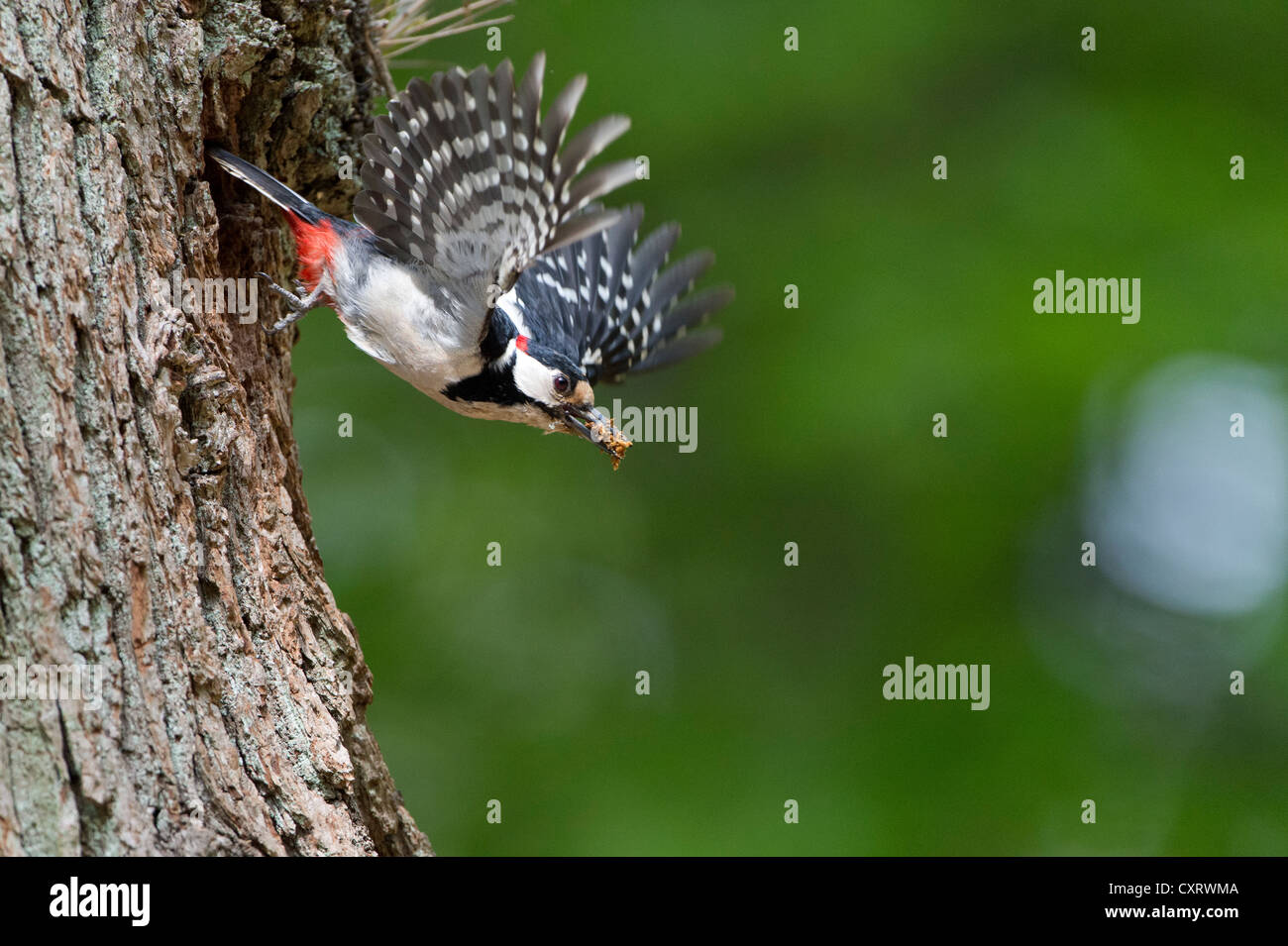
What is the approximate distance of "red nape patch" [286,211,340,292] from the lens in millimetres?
3613

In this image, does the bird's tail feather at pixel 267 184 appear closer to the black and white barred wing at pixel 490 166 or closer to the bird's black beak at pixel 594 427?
the black and white barred wing at pixel 490 166

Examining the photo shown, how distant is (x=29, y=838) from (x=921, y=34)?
501 centimetres

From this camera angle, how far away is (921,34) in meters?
5.67

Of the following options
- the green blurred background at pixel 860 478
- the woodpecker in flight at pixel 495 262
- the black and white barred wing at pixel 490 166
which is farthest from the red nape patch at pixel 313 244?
the green blurred background at pixel 860 478

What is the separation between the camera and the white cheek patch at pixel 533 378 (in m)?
3.88

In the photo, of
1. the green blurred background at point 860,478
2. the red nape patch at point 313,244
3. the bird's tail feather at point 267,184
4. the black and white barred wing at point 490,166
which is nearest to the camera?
the black and white barred wing at point 490,166

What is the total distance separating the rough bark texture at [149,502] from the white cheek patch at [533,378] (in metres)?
0.85

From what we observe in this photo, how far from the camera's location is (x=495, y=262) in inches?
135

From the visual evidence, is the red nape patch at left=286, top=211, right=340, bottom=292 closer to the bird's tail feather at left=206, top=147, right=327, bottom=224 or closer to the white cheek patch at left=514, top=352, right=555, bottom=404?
the bird's tail feather at left=206, top=147, right=327, bottom=224

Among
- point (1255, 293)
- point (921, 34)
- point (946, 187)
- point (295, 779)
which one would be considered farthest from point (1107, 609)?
point (295, 779)

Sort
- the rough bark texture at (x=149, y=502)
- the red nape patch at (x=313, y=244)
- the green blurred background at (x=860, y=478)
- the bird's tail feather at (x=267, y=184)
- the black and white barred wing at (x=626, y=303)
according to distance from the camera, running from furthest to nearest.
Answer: the green blurred background at (x=860, y=478) < the black and white barred wing at (x=626, y=303) < the red nape patch at (x=313, y=244) < the bird's tail feather at (x=267, y=184) < the rough bark texture at (x=149, y=502)

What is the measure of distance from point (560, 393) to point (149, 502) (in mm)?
1641

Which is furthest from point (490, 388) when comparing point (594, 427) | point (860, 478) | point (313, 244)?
point (860, 478)

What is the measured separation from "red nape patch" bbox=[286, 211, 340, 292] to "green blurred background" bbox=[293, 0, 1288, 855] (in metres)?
1.69
